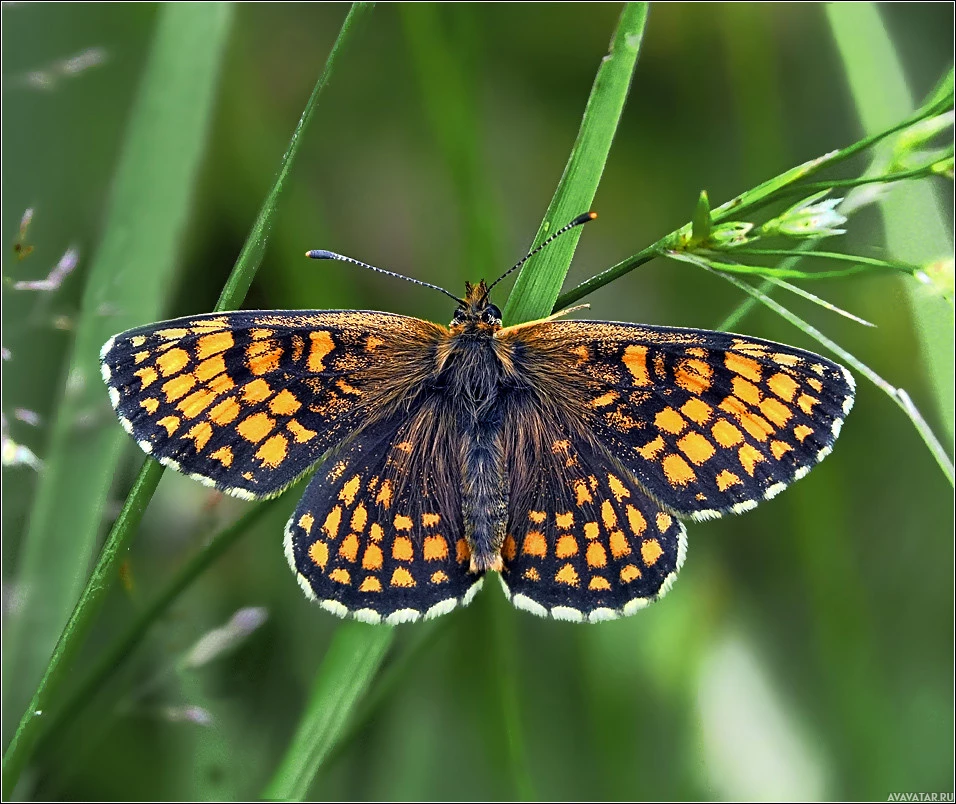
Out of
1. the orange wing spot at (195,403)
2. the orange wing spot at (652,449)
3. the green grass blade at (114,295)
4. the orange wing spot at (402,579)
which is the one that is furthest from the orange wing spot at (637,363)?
the green grass blade at (114,295)

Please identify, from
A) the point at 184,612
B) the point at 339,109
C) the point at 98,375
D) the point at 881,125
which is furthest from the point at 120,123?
the point at 881,125

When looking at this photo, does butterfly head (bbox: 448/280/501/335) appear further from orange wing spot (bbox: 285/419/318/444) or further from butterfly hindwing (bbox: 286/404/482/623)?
orange wing spot (bbox: 285/419/318/444)

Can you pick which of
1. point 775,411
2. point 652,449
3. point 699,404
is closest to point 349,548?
point 652,449

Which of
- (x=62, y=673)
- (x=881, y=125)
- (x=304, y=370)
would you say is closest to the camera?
(x=62, y=673)

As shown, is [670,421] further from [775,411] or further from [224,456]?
[224,456]

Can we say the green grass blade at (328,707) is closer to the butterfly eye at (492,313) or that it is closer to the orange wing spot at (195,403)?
the orange wing spot at (195,403)

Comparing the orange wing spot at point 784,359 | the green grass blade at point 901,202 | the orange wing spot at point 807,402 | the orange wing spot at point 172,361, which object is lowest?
the orange wing spot at point 172,361

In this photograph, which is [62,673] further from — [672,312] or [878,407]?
[878,407]
